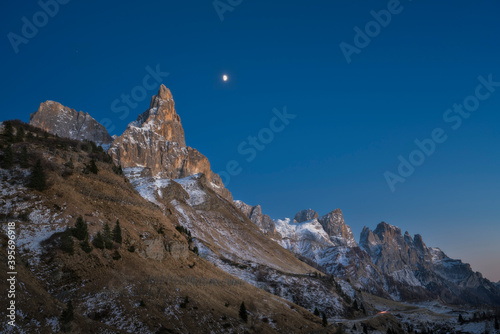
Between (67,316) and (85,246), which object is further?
(85,246)

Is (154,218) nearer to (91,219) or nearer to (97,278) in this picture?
(91,219)

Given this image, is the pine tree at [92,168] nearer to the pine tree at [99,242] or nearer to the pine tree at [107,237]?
the pine tree at [107,237]

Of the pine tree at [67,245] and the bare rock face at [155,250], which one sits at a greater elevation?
the bare rock face at [155,250]

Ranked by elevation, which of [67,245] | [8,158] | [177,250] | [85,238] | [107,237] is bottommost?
[67,245]

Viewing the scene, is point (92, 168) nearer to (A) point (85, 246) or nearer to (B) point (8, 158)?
(B) point (8, 158)

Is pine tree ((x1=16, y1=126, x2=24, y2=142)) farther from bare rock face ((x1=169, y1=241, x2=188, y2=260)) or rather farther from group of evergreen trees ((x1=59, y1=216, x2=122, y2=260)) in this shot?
bare rock face ((x1=169, y1=241, x2=188, y2=260))

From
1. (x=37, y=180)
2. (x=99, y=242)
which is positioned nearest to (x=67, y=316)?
(x=99, y=242)

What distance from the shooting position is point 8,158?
60.1m

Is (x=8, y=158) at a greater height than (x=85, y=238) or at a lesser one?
greater

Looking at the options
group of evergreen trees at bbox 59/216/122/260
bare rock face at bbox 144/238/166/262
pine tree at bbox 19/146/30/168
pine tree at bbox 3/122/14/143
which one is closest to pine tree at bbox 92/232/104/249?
group of evergreen trees at bbox 59/216/122/260

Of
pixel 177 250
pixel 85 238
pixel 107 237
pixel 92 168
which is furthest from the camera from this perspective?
pixel 92 168

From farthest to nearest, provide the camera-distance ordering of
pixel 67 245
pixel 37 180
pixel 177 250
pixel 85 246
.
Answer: pixel 177 250
pixel 37 180
pixel 85 246
pixel 67 245

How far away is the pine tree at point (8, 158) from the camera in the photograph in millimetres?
59688

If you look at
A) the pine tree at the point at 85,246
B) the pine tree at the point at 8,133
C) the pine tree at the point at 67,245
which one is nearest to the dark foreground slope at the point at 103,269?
the pine tree at the point at 67,245
